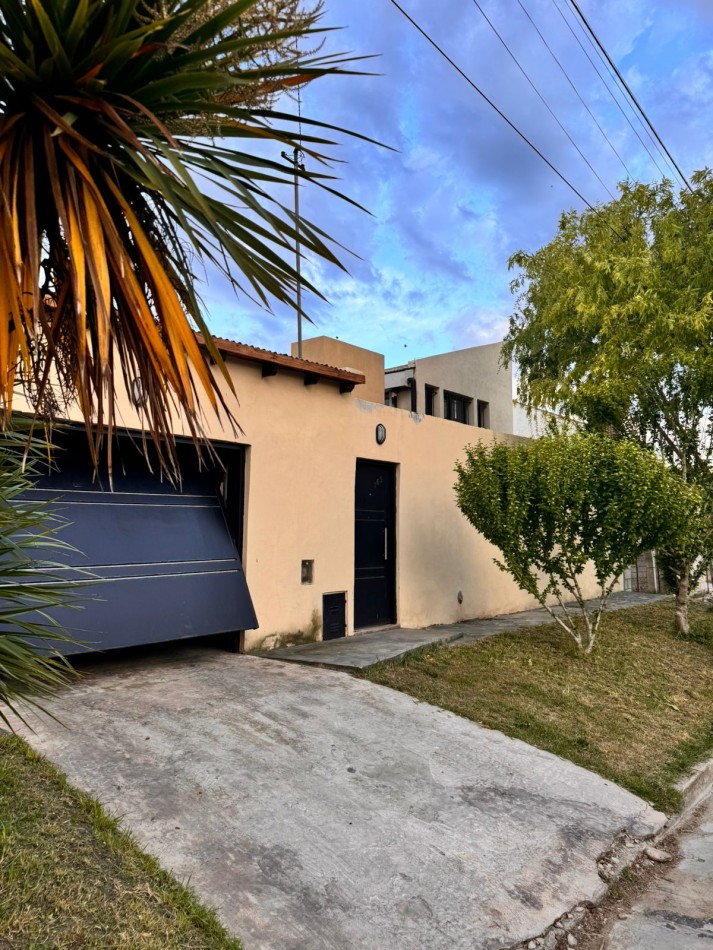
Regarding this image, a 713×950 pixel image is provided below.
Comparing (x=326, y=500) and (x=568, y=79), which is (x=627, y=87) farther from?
(x=326, y=500)

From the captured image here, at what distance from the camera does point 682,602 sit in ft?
32.9

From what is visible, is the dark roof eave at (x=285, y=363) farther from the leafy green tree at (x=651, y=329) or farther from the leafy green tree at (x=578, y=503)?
the leafy green tree at (x=651, y=329)

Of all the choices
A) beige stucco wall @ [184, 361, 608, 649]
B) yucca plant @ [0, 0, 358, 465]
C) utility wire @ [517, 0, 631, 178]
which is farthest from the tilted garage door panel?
utility wire @ [517, 0, 631, 178]

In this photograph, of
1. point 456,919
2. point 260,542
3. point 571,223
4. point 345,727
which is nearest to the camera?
point 456,919

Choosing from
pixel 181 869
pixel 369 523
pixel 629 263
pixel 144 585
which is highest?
pixel 629 263

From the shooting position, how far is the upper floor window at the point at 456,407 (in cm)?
1700

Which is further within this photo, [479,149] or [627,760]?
[479,149]

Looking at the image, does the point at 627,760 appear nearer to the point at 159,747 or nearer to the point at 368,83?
the point at 159,747

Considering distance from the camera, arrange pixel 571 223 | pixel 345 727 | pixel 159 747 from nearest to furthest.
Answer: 1. pixel 159 747
2. pixel 345 727
3. pixel 571 223

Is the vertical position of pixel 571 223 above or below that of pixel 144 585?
above

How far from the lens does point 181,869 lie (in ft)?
9.67

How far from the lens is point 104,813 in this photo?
3264mm

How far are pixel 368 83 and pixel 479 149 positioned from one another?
5.39 m

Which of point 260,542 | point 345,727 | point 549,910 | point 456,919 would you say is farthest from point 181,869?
point 260,542
